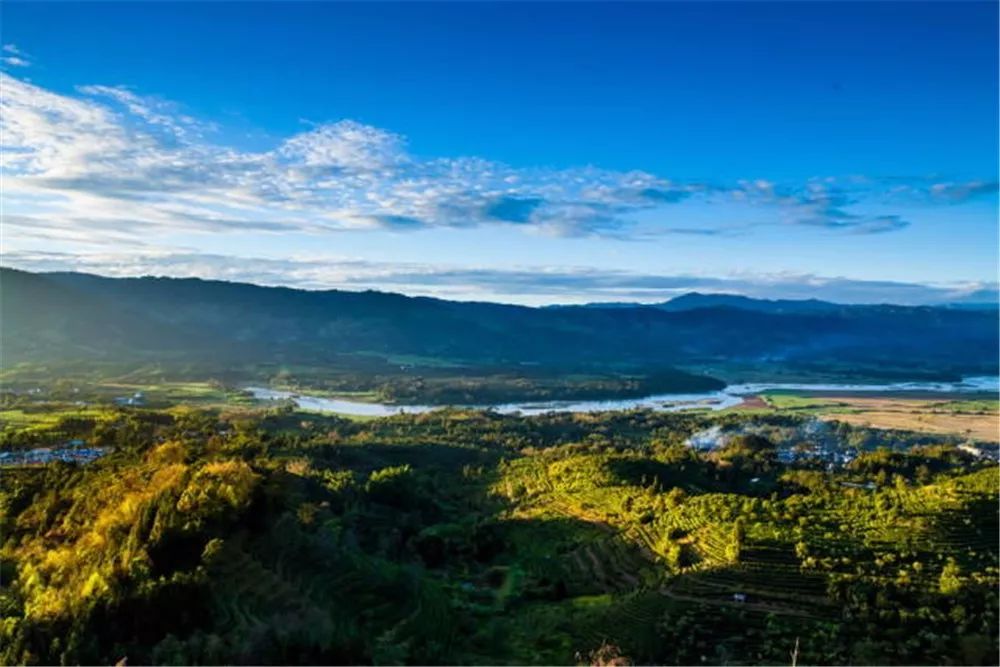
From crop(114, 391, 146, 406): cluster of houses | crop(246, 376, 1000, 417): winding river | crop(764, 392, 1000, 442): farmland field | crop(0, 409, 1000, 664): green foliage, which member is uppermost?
crop(0, 409, 1000, 664): green foliage

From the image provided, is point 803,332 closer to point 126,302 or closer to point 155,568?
point 126,302

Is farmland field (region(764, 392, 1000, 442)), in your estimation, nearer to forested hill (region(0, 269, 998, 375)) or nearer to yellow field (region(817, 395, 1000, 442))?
yellow field (region(817, 395, 1000, 442))

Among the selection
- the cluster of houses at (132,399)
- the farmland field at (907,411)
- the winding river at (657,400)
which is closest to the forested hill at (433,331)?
the winding river at (657,400)

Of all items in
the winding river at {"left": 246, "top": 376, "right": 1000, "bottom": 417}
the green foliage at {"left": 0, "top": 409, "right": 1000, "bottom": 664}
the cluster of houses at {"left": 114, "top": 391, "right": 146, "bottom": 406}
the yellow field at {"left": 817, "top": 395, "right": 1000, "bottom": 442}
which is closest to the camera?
the green foliage at {"left": 0, "top": 409, "right": 1000, "bottom": 664}

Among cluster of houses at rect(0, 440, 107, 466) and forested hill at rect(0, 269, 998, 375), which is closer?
cluster of houses at rect(0, 440, 107, 466)

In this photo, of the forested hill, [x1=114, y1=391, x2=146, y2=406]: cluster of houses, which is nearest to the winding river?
[x1=114, y1=391, x2=146, y2=406]: cluster of houses

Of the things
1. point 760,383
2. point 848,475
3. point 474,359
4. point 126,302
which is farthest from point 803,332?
point 848,475
